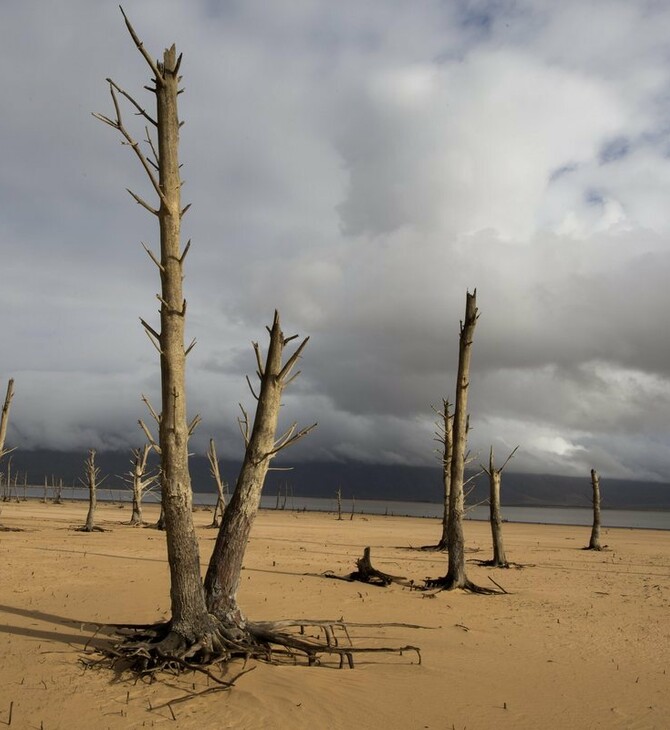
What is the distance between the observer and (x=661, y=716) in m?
6.41

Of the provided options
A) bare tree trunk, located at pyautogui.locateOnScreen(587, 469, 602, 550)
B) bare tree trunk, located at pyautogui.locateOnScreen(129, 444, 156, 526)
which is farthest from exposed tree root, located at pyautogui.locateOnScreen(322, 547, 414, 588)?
bare tree trunk, located at pyautogui.locateOnScreen(129, 444, 156, 526)

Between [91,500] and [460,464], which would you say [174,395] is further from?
[91,500]

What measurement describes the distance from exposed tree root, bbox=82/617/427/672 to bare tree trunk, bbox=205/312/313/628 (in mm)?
280

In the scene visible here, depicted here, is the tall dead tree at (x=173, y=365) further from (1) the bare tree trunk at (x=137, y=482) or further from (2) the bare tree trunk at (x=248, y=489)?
(1) the bare tree trunk at (x=137, y=482)

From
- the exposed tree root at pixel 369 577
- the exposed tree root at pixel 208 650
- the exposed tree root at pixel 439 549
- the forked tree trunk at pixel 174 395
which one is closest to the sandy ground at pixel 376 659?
the exposed tree root at pixel 208 650

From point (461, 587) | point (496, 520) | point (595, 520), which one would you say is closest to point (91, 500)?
point (496, 520)

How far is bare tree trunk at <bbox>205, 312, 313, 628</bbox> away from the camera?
25.6ft

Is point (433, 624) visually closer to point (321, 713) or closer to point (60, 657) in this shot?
point (321, 713)

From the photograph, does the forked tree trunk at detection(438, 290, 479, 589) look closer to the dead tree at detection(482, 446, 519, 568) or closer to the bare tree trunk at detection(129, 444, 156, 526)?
the dead tree at detection(482, 446, 519, 568)

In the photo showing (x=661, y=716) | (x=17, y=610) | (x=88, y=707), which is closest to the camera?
(x=88, y=707)

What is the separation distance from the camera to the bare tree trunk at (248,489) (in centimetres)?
780

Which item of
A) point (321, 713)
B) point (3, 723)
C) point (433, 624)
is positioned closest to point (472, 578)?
point (433, 624)

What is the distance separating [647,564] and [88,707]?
22.6m

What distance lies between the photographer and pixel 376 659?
8102mm
